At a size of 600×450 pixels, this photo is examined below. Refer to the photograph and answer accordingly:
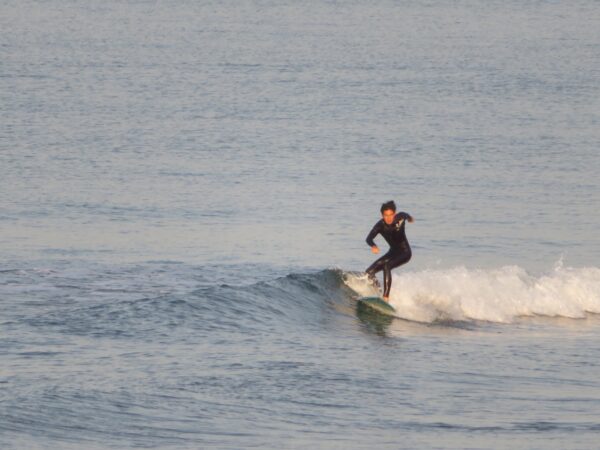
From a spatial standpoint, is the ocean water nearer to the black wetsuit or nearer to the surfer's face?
the black wetsuit

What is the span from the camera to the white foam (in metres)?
22.8

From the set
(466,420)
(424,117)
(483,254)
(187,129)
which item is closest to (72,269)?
(483,254)

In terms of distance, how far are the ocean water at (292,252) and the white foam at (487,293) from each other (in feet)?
0.20

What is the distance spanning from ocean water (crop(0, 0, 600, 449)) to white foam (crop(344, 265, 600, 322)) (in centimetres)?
6

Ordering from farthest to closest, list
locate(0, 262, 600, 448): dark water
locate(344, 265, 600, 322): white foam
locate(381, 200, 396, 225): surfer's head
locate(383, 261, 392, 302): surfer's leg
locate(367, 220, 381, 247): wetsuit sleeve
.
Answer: locate(344, 265, 600, 322): white foam
locate(383, 261, 392, 302): surfer's leg
locate(381, 200, 396, 225): surfer's head
locate(367, 220, 381, 247): wetsuit sleeve
locate(0, 262, 600, 448): dark water

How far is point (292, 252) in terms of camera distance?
92.2 feet

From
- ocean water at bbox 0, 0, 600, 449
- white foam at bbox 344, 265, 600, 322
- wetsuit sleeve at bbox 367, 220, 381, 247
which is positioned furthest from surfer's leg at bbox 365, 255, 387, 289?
white foam at bbox 344, 265, 600, 322

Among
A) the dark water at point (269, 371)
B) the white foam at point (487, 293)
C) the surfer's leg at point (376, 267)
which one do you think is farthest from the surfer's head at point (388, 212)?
the white foam at point (487, 293)

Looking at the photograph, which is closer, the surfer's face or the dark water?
the dark water

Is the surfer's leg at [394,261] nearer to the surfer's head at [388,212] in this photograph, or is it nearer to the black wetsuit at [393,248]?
the black wetsuit at [393,248]

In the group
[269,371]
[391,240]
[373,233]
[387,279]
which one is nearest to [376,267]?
[387,279]

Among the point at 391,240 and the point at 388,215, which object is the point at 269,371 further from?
the point at 391,240

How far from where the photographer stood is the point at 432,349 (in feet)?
62.9

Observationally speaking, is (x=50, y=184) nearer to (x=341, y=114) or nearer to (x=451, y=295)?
(x=451, y=295)
